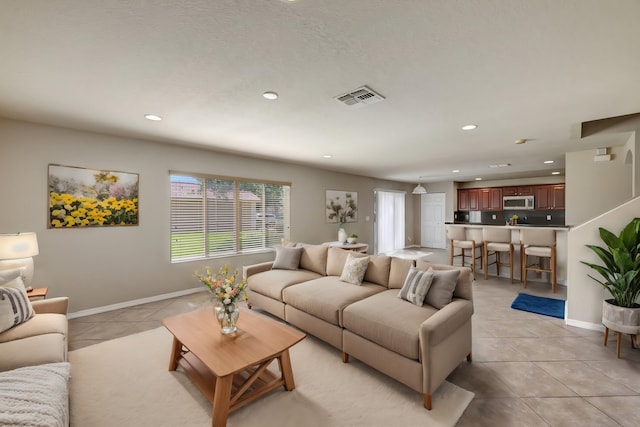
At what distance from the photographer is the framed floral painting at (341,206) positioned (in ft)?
22.4

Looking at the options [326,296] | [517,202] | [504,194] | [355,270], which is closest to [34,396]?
[326,296]

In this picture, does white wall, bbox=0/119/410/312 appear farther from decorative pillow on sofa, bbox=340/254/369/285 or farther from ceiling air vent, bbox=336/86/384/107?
ceiling air vent, bbox=336/86/384/107

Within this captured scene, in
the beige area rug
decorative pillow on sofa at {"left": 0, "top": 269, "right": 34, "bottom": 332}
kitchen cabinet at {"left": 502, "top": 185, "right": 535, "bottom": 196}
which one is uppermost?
kitchen cabinet at {"left": 502, "top": 185, "right": 535, "bottom": 196}

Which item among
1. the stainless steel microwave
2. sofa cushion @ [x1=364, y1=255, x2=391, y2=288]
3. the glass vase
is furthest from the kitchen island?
the glass vase

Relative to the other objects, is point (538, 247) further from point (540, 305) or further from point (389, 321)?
point (389, 321)

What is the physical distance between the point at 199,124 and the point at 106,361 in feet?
8.78

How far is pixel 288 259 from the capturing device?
4.13 m

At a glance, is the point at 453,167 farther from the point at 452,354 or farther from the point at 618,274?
the point at 452,354

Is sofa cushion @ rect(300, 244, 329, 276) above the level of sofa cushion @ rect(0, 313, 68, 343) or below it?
above

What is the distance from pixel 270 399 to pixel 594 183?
19.6 ft

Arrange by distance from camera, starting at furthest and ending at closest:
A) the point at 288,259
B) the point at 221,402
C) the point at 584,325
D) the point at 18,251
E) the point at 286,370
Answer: the point at 288,259
the point at 584,325
the point at 18,251
the point at 286,370
the point at 221,402

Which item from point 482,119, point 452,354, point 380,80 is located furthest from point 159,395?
point 482,119

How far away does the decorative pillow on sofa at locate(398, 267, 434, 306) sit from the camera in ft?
8.10

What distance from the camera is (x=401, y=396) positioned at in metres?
A: 2.04
